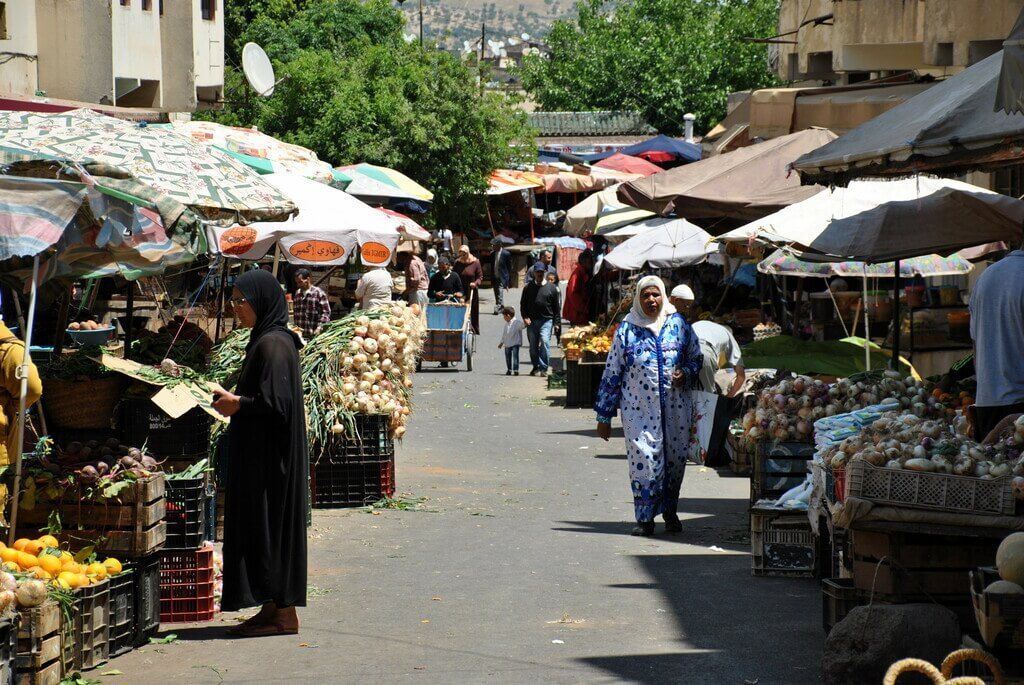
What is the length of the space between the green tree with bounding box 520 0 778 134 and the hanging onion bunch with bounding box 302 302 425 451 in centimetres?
4264

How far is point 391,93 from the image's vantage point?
119 ft

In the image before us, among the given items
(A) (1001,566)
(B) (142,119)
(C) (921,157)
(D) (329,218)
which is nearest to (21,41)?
(B) (142,119)

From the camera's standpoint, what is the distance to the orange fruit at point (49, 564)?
665 cm

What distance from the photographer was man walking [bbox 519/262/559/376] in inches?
912

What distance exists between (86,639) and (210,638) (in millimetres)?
966

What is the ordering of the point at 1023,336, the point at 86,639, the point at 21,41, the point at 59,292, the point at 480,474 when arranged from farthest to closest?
the point at 21,41, the point at 480,474, the point at 59,292, the point at 1023,336, the point at 86,639

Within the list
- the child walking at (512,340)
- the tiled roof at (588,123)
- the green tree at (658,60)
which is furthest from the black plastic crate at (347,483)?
the tiled roof at (588,123)

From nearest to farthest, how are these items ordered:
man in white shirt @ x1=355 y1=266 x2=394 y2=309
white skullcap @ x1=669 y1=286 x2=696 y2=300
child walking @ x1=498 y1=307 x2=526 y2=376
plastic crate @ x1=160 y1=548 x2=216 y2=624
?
plastic crate @ x1=160 y1=548 x2=216 y2=624, white skullcap @ x1=669 y1=286 x2=696 y2=300, man in white shirt @ x1=355 y1=266 x2=394 y2=309, child walking @ x1=498 y1=307 x2=526 y2=376

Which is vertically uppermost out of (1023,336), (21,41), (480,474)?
(21,41)

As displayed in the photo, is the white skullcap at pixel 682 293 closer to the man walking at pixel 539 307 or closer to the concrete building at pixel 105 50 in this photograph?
the man walking at pixel 539 307

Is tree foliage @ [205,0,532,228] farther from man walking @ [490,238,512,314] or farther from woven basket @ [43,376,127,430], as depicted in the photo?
woven basket @ [43,376,127,430]

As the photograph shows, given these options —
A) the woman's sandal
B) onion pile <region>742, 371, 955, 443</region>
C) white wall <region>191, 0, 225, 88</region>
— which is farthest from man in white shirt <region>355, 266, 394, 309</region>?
white wall <region>191, 0, 225, 88</region>

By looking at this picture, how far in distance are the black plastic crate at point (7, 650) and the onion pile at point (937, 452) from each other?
13.1 ft

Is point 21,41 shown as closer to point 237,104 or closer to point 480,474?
point 480,474
